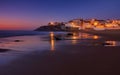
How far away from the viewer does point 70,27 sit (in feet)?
549

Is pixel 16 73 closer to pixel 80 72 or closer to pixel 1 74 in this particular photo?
pixel 1 74

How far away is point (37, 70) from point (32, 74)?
27.6 inches

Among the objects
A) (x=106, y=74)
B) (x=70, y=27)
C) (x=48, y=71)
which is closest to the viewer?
(x=106, y=74)

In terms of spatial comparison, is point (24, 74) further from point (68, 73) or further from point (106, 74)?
point (106, 74)

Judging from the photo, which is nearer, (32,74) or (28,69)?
(32,74)

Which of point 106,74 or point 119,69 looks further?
point 119,69

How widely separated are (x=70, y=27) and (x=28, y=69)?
→ 159 metres

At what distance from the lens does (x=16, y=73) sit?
8273 millimetres

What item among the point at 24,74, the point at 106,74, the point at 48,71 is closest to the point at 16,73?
the point at 24,74

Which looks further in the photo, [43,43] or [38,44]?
[43,43]

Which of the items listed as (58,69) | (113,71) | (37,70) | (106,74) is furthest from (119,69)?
(37,70)

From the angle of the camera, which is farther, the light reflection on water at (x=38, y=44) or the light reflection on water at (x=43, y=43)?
the light reflection on water at (x=43, y=43)

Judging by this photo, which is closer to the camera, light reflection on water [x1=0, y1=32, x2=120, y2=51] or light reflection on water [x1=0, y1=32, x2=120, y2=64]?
light reflection on water [x1=0, y1=32, x2=120, y2=64]

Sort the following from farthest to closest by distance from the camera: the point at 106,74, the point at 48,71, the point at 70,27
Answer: the point at 70,27
the point at 48,71
the point at 106,74
